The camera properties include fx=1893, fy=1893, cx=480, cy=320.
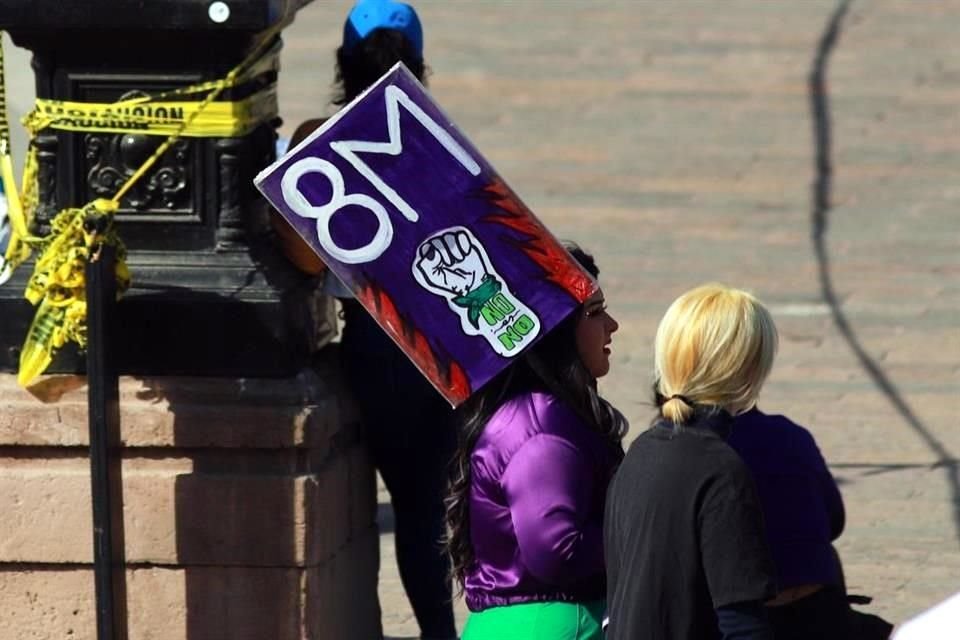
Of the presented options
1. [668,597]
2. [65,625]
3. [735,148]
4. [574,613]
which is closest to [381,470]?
[65,625]

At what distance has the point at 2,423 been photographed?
172 inches

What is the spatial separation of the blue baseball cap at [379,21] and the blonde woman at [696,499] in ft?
5.27

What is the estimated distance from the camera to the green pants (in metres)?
3.67

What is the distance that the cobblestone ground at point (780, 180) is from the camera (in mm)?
7832

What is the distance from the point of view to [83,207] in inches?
167

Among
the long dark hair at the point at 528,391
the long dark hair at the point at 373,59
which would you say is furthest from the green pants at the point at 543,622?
the long dark hair at the point at 373,59

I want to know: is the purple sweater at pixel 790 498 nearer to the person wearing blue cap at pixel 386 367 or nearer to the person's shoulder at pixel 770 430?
the person's shoulder at pixel 770 430

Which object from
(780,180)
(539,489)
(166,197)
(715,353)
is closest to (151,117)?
(166,197)

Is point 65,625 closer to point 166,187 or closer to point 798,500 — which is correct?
point 166,187

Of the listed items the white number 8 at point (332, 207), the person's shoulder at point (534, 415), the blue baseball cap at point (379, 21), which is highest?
the blue baseball cap at point (379, 21)

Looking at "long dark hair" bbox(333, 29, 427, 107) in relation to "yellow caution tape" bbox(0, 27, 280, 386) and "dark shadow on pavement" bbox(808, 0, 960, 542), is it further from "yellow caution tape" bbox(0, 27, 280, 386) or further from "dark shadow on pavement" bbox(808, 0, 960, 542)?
"dark shadow on pavement" bbox(808, 0, 960, 542)

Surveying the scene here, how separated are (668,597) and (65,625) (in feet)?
6.00

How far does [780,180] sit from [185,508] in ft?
28.6

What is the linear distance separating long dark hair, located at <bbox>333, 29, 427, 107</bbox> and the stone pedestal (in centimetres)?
77
